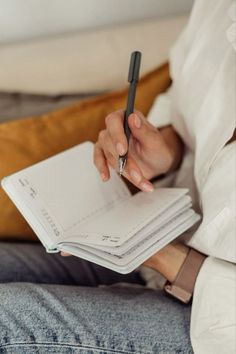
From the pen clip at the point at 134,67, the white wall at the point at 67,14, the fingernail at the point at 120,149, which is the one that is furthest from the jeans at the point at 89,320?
the white wall at the point at 67,14

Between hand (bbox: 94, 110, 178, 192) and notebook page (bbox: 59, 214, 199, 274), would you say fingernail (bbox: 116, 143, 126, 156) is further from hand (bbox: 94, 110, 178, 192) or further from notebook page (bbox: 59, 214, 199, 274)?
notebook page (bbox: 59, 214, 199, 274)

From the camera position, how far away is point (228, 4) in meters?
0.84

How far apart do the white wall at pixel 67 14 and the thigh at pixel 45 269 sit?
0.49 m

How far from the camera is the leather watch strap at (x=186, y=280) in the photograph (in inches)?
30.9

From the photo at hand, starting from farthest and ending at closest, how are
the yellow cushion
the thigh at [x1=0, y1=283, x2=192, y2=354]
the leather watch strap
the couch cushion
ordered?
the couch cushion → the yellow cushion → the leather watch strap → the thigh at [x1=0, y1=283, x2=192, y2=354]

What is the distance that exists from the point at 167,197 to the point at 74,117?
308 millimetres

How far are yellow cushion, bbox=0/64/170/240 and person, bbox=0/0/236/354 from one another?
54 millimetres

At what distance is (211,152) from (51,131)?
1.08 feet

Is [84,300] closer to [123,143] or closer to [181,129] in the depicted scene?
[123,143]

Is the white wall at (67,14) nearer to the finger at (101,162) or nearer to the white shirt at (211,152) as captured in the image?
the white shirt at (211,152)

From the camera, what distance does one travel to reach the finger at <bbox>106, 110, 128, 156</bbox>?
70 centimetres

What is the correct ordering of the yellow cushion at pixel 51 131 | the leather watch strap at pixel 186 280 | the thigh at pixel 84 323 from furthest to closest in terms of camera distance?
the yellow cushion at pixel 51 131, the leather watch strap at pixel 186 280, the thigh at pixel 84 323

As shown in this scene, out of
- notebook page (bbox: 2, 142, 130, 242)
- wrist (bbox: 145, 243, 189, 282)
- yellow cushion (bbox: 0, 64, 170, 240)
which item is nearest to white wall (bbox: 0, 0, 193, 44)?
yellow cushion (bbox: 0, 64, 170, 240)

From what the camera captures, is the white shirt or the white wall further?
the white wall
